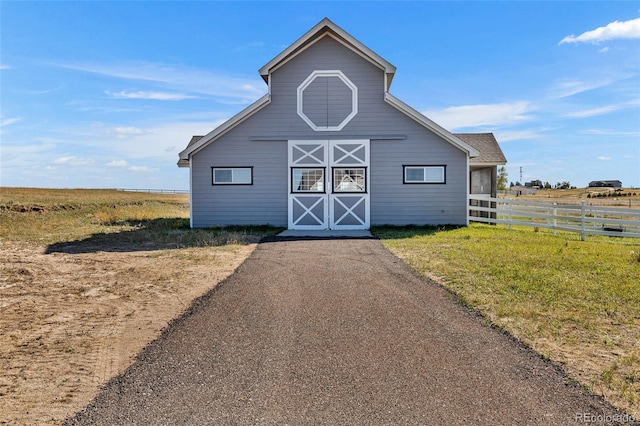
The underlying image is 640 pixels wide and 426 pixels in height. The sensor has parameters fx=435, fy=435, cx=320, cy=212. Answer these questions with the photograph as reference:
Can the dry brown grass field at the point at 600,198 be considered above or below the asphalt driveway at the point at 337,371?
above

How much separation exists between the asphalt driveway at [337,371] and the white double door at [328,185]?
11.0m

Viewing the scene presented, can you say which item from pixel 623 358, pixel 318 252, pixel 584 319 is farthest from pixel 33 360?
pixel 318 252

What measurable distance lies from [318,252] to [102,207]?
2325 cm

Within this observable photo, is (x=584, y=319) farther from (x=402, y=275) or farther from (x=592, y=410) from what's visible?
(x=402, y=275)

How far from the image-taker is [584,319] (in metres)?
6.09

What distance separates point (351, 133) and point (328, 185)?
2.36m

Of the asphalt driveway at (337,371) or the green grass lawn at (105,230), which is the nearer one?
the asphalt driveway at (337,371)

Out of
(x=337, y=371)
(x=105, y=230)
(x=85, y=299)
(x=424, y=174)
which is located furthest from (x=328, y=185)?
(x=337, y=371)

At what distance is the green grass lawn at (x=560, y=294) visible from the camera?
465 centimetres

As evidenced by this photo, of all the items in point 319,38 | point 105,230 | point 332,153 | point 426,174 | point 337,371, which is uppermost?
point 319,38

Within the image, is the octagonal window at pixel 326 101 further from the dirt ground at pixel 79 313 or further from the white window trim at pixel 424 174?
the dirt ground at pixel 79 313

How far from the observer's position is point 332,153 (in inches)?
716

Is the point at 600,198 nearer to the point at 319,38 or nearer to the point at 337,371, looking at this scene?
the point at 319,38


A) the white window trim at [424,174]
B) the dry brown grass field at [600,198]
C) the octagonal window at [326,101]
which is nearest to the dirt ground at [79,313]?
the octagonal window at [326,101]
